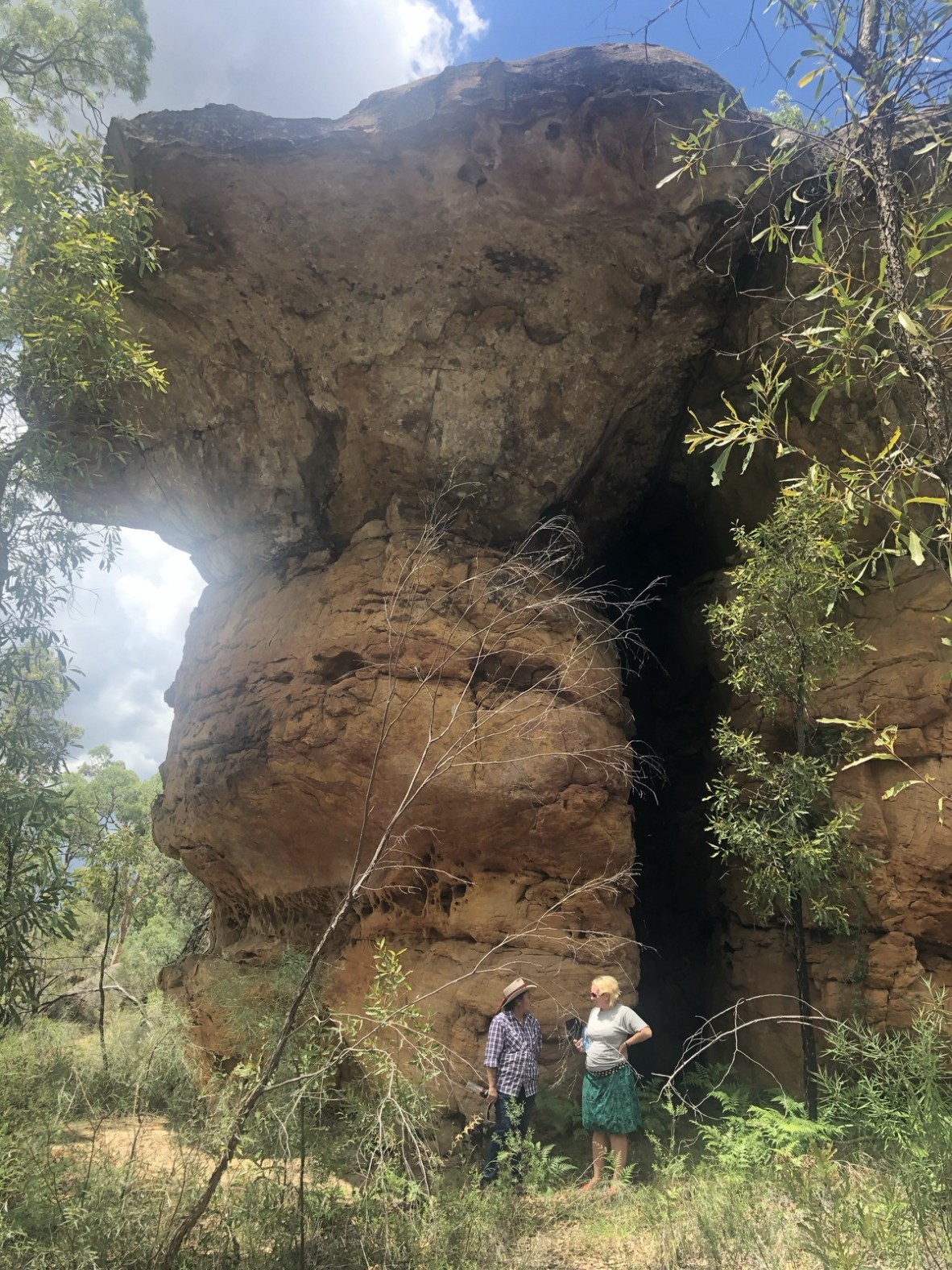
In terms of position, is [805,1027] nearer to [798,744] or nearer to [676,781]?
[798,744]

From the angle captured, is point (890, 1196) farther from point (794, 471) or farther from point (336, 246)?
point (336, 246)

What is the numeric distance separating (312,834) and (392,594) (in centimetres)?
242

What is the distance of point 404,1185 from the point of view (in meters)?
3.71

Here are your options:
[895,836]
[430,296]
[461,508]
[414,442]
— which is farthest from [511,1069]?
[430,296]

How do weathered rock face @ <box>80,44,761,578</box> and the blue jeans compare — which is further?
A: weathered rock face @ <box>80,44,761,578</box>

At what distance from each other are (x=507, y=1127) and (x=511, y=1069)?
1.13 ft

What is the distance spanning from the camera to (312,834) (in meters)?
7.10

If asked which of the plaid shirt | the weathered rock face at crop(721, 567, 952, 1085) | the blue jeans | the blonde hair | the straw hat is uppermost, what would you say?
the weathered rock face at crop(721, 567, 952, 1085)

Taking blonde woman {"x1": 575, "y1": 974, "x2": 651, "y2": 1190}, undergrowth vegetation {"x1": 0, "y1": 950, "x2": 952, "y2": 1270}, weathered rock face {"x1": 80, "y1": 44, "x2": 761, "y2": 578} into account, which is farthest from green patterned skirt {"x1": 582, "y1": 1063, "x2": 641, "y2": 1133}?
weathered rock face {"x1": 80, "y1": 44, "x2": 761, "y2": 578}

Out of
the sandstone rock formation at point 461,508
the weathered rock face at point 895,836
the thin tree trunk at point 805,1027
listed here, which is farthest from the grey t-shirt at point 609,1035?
the weathered rock face at point 895,836

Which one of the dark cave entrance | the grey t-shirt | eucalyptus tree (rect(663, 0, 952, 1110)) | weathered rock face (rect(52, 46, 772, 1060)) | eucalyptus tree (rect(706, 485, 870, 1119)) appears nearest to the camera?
eucalyptus tree (rect(663, 0, 952, 1110))

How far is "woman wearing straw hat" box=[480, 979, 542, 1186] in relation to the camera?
4.98 meters

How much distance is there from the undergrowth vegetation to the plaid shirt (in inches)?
16.3

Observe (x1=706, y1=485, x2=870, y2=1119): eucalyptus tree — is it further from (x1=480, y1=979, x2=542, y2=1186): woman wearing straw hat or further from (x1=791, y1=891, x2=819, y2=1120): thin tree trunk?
(x1=480, y1=979, x2=542, y2=1186): woman wearing straw hat
